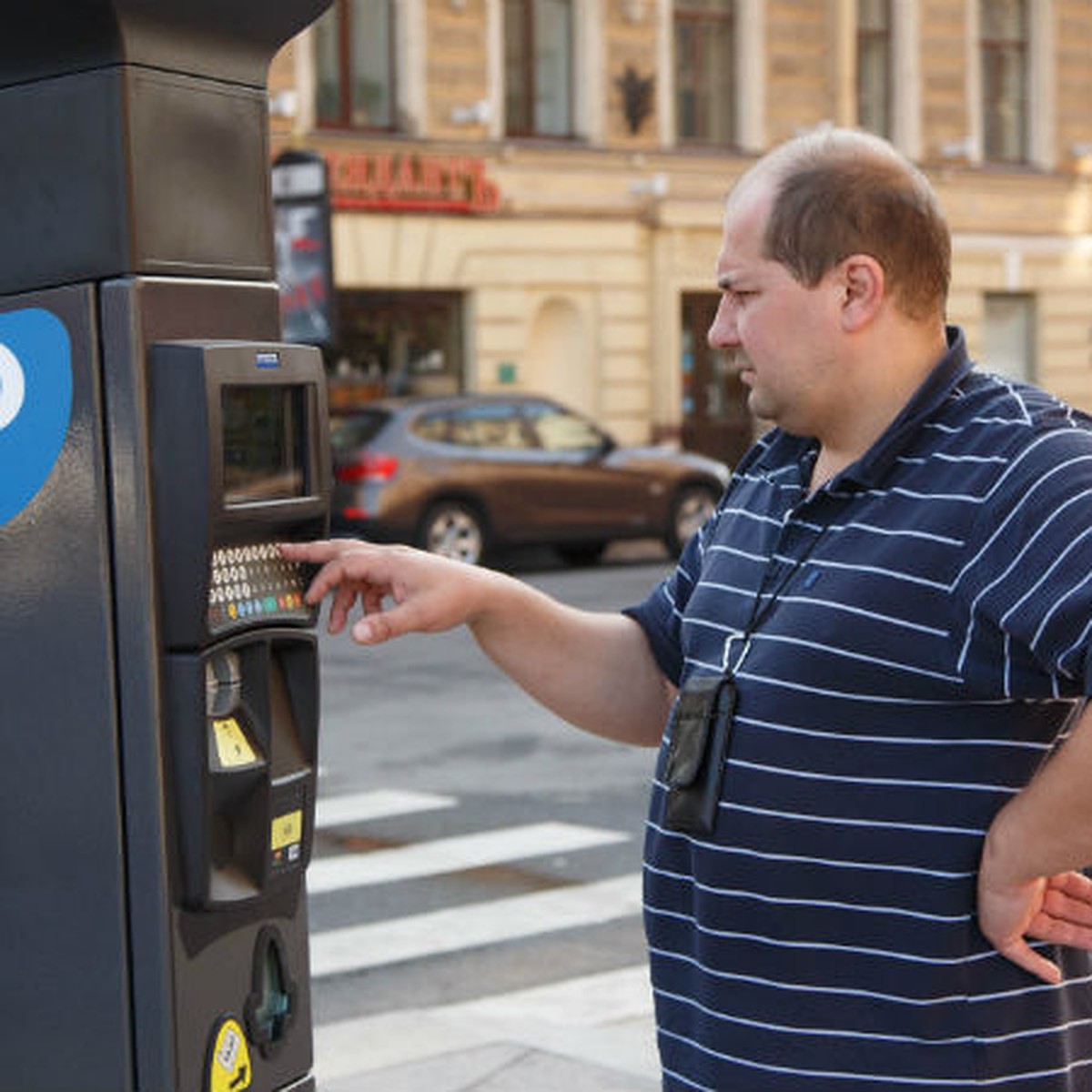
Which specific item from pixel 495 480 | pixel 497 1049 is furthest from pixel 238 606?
pixel 495 480

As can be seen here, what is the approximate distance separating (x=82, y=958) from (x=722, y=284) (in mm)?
1130

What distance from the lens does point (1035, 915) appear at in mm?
2682

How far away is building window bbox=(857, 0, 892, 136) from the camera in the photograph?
1145 inches

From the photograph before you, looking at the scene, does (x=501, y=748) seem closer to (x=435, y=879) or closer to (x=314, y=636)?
(x=435, y=879)

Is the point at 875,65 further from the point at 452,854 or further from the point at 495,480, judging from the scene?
the point at 452,854

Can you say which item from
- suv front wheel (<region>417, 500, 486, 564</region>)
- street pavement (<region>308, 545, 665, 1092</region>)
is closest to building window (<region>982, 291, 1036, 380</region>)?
suv front wheel (<region>417, 500, 486, 564</region>)

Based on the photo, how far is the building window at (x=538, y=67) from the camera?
1018 inches

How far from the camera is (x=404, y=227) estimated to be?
2455 cm

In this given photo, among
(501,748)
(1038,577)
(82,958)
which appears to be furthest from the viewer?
(501,748)

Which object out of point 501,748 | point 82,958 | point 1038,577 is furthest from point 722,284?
point 501,748

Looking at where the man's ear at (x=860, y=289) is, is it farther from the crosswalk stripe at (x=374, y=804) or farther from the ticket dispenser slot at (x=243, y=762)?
the crosswalk stripe at (x=374, y=804)

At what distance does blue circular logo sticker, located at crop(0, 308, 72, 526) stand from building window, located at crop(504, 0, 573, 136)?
75.9 ft

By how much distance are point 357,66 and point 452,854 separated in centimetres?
1707

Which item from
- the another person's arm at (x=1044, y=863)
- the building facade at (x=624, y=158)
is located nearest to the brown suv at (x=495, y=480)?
the building facade at (x=624, y=158)
